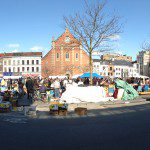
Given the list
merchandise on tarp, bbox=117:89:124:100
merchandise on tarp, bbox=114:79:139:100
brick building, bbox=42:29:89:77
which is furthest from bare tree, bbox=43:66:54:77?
merchandise on tarp, bbox=117:89:124:100

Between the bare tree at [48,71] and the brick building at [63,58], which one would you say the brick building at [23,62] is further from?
the brick building at [63,58]

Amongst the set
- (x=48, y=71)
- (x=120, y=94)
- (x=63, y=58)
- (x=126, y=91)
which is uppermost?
(x=63, y=58)

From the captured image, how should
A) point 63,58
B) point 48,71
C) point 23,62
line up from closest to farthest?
point 48,71, point 63,58, point 23,62

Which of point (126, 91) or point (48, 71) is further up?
point (48, 71)

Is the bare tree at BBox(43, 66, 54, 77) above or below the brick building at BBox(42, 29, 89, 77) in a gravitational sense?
below

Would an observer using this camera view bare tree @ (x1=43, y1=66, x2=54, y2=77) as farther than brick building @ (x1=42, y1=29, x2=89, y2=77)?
No

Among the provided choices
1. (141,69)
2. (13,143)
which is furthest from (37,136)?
(141,69)

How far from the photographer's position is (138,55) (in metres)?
174

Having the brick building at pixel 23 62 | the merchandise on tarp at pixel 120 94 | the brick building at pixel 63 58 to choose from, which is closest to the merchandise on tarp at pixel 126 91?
the merchandise on tarp at pixel 120 94

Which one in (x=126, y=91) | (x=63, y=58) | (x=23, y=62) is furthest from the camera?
(x=23, y=62)

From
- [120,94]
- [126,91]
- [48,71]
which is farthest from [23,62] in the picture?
[120,94]

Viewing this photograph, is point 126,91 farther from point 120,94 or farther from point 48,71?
point 48,71

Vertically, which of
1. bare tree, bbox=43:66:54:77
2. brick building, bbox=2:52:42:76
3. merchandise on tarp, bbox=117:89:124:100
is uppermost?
brick building, bbox=2:52:42:76

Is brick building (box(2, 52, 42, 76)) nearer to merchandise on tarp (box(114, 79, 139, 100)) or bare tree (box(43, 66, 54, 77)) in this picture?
bare tree (box(43, 66, 54, 77))
